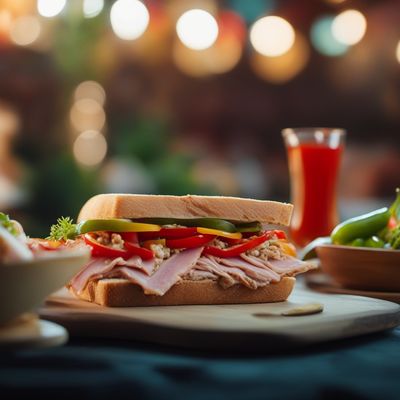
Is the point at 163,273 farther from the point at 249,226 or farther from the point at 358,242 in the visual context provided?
the point at 358,242

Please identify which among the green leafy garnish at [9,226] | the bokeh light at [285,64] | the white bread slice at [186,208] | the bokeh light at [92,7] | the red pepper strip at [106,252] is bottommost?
the red pepper strip at [106,252]

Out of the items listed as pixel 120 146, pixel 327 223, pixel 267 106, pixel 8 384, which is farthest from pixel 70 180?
pixel 8 384

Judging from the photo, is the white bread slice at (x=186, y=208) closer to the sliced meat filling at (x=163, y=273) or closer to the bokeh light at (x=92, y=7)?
the sliced meat filling at (x=163, y=273)

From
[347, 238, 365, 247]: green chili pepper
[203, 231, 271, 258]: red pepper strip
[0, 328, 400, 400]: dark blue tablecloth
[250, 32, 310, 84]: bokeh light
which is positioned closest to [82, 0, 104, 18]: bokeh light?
[250, 32, 310, 84]: bokeh light

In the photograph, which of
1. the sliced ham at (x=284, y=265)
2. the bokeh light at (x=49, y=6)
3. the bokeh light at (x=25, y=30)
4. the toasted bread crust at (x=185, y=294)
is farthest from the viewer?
the bokeh light at (x=25, y=30)

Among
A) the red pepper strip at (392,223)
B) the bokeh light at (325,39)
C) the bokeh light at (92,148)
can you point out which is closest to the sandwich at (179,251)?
the red pepper strip at (392,223)

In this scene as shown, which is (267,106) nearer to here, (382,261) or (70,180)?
(70,180)

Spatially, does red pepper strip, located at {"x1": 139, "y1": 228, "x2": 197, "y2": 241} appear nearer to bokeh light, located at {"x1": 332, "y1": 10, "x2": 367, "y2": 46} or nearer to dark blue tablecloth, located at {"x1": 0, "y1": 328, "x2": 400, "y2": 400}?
dark blue tablecloth, located at {"x1": 0, "y1": 328, "x2": 400, "y2": 400}
